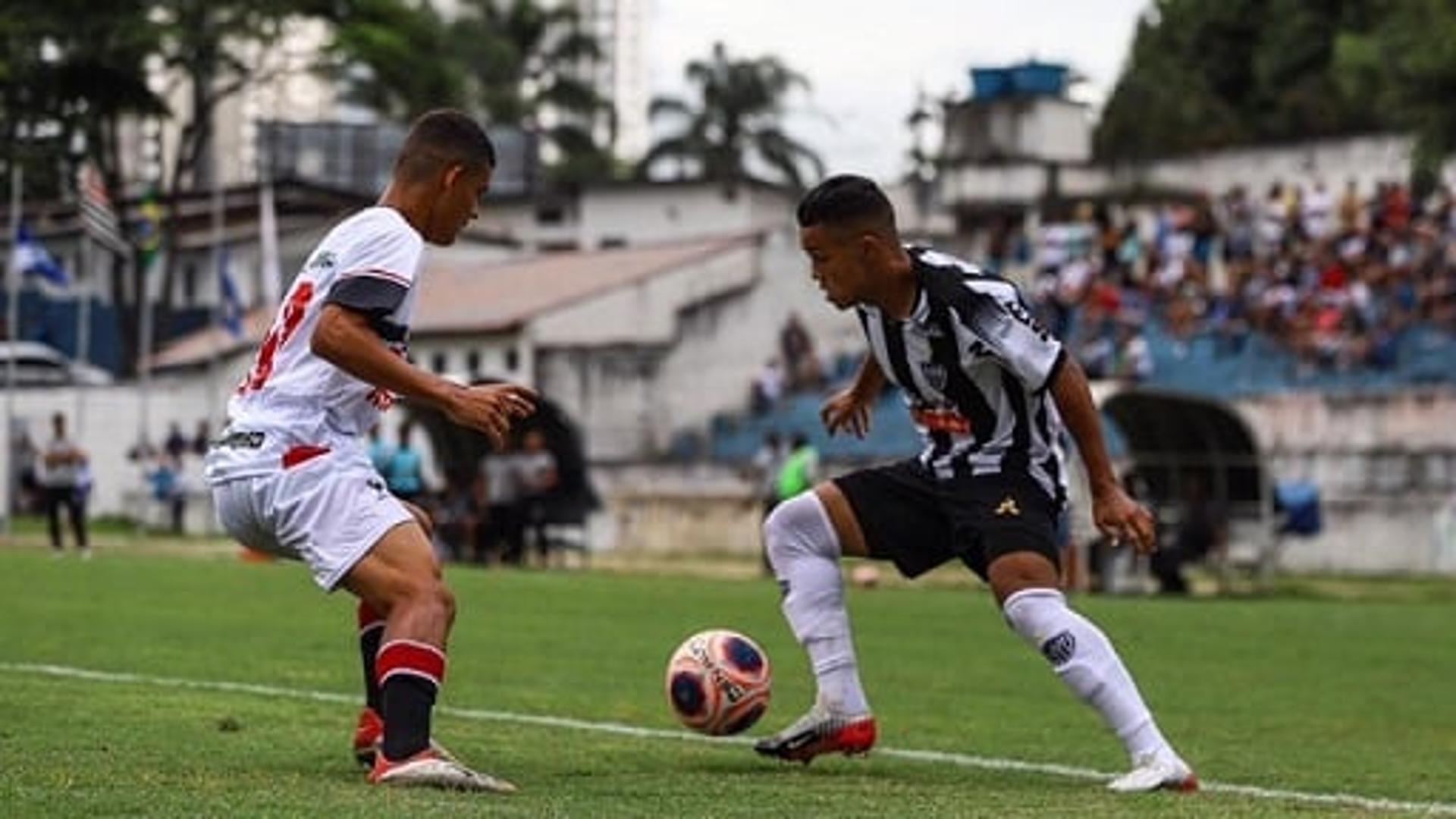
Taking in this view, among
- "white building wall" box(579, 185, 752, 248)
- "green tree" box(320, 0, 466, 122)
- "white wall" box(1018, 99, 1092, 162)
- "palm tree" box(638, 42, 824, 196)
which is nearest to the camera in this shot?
"green tree" box(320, 0, 466, 122)

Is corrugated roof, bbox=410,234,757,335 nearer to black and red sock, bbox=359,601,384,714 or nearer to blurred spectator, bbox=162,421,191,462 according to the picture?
blurred spectator, bbox=162,421,191,462

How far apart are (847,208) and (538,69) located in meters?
89.7

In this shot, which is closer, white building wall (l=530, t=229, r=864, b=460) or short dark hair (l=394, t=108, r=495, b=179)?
short dark hair (l=394, t=108, r=495, b=179)

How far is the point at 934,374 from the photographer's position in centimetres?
1049

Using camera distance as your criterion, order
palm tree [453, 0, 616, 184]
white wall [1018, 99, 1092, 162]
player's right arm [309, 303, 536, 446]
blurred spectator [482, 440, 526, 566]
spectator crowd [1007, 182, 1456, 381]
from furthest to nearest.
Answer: palm tree [453, 0, 616, 184] < white wall [1018, 99, 1092, 162] < spectator crowd [1007, 182, 1456, 381] < blurred spectator [482, 440, 526, 566] < player's right arm [309, 303, 536, 446]

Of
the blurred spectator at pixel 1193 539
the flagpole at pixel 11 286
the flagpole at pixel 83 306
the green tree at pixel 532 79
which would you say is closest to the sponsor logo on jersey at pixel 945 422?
the blurred spectator at pixel 1193 539

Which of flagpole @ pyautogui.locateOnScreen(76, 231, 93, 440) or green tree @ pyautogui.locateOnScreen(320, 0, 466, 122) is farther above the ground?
green tree @ pyautogui.locateOnScreen(320, 0, 466, 122)

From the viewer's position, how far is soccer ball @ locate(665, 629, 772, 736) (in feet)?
36.0

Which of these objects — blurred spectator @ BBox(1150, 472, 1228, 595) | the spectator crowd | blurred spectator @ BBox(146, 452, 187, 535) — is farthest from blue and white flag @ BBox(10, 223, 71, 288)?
blurred spectator @ BBox(1150, 472, 1228, 595)

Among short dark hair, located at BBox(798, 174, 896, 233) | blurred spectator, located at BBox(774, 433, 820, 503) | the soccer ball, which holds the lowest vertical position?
blurred spectator, located at BBox(774, 433, 820, 503)

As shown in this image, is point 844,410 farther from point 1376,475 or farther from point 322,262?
point 1376,475

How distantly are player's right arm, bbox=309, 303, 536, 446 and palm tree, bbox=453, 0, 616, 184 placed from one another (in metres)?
85.2

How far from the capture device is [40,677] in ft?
47.5

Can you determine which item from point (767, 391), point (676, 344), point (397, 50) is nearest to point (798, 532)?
point (767, 391)
